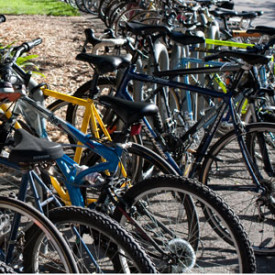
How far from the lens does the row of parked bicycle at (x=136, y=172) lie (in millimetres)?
2473

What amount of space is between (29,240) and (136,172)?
1.39 m

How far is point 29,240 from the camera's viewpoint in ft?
8.16

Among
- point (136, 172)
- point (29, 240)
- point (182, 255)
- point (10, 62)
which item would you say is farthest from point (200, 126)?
point (29, 240)

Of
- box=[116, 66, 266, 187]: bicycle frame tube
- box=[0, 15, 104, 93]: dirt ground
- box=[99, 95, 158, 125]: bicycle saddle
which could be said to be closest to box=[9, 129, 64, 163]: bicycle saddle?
box=[99, 95, 158, 125]: bicycle saddle

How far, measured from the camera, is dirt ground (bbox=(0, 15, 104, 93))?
24.5 ft

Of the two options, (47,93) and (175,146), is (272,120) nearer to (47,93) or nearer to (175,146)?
(175,146)

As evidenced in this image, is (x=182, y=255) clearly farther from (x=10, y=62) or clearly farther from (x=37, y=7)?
(x=37, y=7)

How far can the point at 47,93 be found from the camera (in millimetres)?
3449

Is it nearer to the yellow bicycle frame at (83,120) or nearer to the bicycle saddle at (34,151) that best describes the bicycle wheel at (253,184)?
the yellow bicycle frame at (83,120)

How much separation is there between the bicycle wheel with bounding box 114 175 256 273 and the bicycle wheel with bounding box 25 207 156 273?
0.21 m

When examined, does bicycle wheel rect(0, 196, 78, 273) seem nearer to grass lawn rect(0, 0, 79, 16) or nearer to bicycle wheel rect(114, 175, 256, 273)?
bicycle wheel rect(114, 175, 256, 273)

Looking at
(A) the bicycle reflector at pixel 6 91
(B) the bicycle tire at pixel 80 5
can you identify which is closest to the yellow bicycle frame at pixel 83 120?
(A) the bicycle reflector at pixel 6 91

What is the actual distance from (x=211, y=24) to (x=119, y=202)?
3.49 metres

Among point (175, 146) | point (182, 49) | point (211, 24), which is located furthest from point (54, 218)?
point (211, 24)
